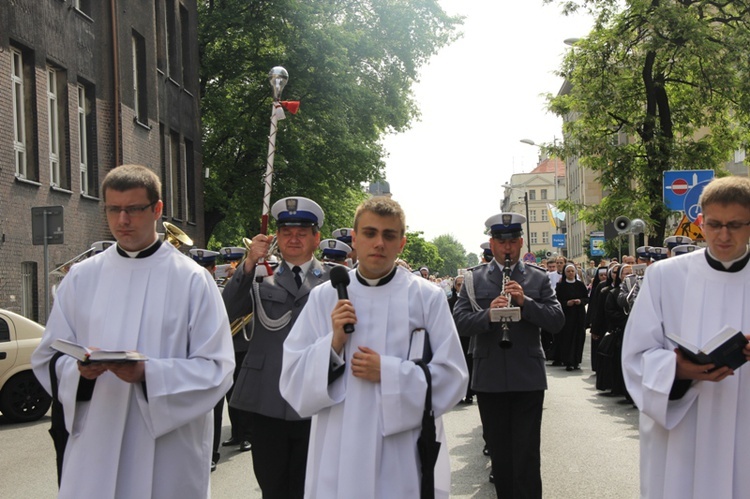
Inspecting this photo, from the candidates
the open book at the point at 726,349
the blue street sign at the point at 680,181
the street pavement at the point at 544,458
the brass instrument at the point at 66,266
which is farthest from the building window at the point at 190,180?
the open book at the point at 726,349

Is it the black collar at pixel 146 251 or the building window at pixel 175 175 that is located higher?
the building window at pixel 175 175

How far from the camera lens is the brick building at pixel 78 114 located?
18.6 metres

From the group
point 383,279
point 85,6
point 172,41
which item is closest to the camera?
point 383,279

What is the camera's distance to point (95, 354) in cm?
379

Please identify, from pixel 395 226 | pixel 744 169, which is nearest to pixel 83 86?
pixel 395 226

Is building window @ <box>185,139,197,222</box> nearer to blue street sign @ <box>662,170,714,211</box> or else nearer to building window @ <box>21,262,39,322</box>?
building window @ <box>21,262,39,322</box>

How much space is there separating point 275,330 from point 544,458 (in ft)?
15.4

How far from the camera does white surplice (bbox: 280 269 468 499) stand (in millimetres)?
3963

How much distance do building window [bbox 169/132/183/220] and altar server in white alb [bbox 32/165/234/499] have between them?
86.5 feet

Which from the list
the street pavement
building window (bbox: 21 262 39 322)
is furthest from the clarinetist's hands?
building window (bbox: 21 262 39 322)

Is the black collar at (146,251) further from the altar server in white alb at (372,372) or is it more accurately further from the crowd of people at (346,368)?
the altar server in white alb at (372,372)

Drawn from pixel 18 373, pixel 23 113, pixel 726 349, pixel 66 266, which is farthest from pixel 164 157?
pixel 726 349

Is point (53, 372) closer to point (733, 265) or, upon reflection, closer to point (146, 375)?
point (146, 375)

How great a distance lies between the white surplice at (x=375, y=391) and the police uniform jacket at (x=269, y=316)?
155cm
